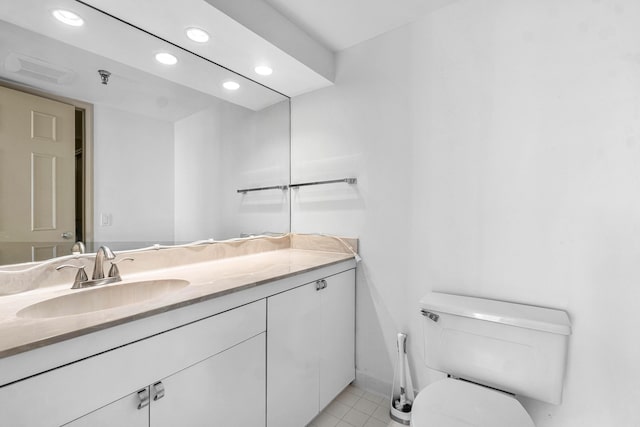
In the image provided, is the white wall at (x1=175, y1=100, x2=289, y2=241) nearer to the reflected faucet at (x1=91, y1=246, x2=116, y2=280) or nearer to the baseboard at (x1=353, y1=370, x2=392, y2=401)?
the reflected faucet at (x1=91, y1=246, x2=116, y2=280)

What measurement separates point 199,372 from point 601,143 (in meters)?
1.78

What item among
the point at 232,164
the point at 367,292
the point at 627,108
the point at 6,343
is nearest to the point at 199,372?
the point at 6,343

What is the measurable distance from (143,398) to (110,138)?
3.70 ft

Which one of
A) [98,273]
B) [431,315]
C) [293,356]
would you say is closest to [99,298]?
[98,273]

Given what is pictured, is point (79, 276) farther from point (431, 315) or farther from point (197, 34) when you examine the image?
point (431, 315)

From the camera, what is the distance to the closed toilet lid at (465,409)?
957 mm

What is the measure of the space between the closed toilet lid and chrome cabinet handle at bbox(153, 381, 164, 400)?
832 mm

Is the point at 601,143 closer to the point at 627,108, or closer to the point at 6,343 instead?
the point at 627,108

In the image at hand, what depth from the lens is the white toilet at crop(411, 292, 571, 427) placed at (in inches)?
39.4

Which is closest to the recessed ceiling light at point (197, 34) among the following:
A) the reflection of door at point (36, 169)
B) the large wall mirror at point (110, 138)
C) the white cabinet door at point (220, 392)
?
the large wall mirror at point (110, 138)

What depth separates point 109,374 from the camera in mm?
771

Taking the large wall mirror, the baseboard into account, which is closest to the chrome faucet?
the large wall mirror

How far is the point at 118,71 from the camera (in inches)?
53.6

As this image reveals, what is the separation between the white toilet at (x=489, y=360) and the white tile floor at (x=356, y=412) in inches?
20.0
